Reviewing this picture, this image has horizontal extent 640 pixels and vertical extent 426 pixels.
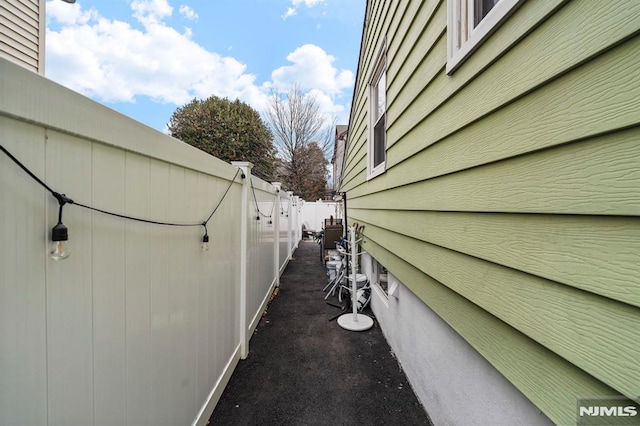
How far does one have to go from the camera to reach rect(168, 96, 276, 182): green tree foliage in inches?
481

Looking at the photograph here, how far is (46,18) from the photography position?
4.31 metres

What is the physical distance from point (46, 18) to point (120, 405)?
623 centimetres

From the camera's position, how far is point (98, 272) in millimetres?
1003

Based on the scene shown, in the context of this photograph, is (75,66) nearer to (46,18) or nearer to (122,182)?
(46,18)

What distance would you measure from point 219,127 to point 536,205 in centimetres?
1332

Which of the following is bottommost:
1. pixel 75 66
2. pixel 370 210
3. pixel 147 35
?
pixel 370 210

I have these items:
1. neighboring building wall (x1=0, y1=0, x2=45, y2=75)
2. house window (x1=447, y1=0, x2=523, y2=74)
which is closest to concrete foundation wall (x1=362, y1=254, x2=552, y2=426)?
house window (x1=447, y1=0, x2=523, y2=74)

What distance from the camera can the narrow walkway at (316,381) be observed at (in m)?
2.09

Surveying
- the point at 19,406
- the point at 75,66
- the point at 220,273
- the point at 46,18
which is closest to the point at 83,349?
the point at 19,406

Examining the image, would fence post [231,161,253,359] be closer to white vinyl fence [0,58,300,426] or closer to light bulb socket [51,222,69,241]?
white vinyl fence [0,58,300,426]

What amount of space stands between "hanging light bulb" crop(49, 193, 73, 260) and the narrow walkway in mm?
1854

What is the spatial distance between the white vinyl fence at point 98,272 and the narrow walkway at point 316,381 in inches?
16.6
